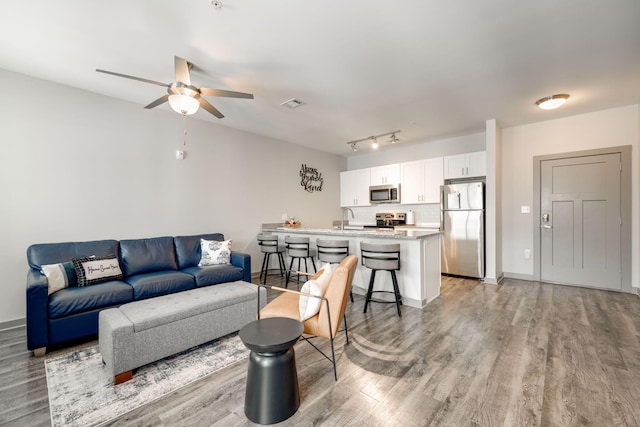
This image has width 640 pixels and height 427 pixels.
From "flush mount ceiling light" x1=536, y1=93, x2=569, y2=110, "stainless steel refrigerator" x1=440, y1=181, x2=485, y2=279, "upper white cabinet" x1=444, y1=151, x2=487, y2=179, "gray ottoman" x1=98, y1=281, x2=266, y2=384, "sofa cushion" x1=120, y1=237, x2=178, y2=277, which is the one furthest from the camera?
"upper white cabinet" x1=444, y1=151, x2=487, y2=179

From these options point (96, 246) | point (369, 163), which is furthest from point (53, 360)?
point (369, 163)

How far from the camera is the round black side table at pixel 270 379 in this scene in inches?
60.9

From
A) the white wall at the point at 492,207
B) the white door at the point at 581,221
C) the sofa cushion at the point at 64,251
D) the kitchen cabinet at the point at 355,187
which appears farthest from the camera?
the kitchen cabinet at the point at 355,187

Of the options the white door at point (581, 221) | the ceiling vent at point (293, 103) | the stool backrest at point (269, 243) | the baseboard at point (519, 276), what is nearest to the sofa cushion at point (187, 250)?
the stool backrest at point (269, 243)

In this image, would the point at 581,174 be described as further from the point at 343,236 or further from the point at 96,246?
the point at 96,246

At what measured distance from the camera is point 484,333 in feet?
8.78

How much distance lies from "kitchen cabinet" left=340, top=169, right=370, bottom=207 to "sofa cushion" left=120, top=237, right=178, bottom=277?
4.24m

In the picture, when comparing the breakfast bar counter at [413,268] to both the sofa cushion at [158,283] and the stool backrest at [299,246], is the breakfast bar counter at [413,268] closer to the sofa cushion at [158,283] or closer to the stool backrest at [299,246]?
the stool backrest at [299,246]

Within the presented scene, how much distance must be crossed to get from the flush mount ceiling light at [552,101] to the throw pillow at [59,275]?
601 centimetres

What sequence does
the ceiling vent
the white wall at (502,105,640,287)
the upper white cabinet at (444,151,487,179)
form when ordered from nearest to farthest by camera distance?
1. the ceiling vent
2. the white wall at (502,105,640,287)
3. the upper white cabinet at (444,151,487,179)

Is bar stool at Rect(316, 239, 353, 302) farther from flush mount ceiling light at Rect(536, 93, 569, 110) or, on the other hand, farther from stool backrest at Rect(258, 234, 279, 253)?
flush mount ceiling light at Rect(536, 93, 569, 110)

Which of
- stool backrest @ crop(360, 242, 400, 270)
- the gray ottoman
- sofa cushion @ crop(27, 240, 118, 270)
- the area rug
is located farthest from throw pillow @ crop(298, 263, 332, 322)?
sofa cushion @ crop(27, 240, 118, 270)

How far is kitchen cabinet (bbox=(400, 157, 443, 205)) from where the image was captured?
17.6 ft

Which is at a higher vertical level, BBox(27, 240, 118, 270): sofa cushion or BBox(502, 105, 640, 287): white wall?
BBox(502, 105, 640, 287): white wall
